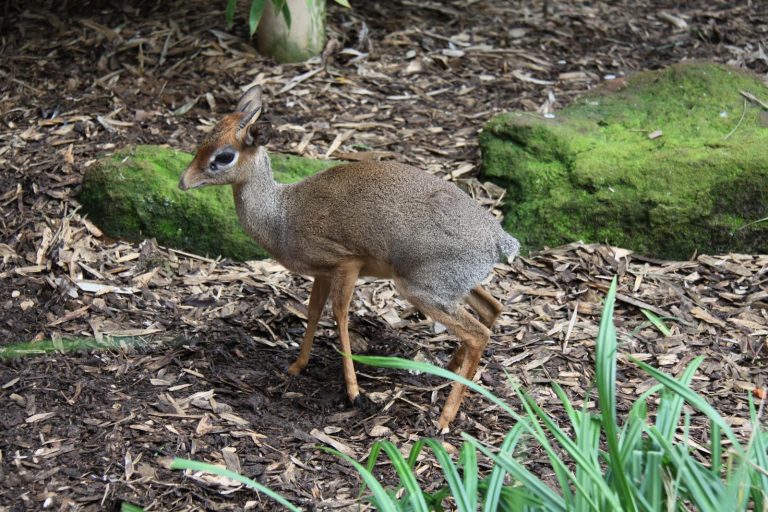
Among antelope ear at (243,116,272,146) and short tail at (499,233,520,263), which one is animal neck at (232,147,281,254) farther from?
short tail at (499,233,520,263)

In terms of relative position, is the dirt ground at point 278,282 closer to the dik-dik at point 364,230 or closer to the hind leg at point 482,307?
the hind leg at point 482,307

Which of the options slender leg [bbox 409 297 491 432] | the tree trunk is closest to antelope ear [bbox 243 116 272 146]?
slender leg [bbox 409 297 491 432]

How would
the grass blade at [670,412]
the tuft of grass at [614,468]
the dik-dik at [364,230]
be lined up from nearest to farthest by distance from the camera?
1. the tuft of grass at [614,468]
2. the grass blade at [670,412]
3. the dik-dik at [364,230]

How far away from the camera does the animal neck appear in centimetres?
527

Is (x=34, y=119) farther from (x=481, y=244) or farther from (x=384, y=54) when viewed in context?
(x=481, y=244)

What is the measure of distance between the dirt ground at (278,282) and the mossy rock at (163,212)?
0.42 feet

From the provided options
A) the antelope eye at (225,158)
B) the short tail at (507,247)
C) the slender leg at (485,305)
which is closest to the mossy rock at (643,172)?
the slender leg at (485,305)

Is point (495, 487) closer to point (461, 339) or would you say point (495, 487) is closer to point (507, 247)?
point (461, 339)

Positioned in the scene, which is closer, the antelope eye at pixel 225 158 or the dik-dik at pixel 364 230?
the dik-dik at pixel 364 230

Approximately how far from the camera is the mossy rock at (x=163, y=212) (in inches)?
252

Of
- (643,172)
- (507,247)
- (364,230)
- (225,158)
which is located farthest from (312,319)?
(643,172)

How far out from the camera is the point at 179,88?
7977 mm

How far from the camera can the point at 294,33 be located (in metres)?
8.30

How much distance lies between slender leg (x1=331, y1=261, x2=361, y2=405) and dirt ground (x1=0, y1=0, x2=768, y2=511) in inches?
5.2
